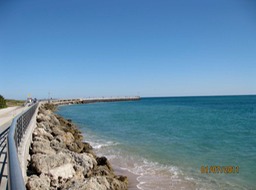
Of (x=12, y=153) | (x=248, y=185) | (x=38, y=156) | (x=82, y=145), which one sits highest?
(x=12, y=153)

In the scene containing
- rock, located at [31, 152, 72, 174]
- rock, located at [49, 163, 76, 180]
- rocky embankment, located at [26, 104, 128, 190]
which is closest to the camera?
rocky embankment, located at [26, 104, 128, 190]

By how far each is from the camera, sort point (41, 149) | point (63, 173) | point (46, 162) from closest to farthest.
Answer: point (63, 173), point (46, 162), point (41, 149)

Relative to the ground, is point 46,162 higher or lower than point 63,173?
higher

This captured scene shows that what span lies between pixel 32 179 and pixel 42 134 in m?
6.11

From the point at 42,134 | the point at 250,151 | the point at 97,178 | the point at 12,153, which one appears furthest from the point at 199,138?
the point at 12,153

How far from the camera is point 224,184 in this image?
907cm

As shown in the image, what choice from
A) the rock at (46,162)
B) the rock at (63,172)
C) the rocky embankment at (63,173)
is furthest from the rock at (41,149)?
the rock at (63,172)

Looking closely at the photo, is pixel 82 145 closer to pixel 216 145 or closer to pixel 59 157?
pixel 59 157

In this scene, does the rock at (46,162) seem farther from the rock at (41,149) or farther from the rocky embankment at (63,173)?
the rock at (41,149)

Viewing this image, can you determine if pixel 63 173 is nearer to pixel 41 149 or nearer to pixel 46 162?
pixel 46 162

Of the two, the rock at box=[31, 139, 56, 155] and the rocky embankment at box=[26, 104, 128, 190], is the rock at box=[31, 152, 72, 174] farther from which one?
the rock at box=[31, 139, 56, 155]

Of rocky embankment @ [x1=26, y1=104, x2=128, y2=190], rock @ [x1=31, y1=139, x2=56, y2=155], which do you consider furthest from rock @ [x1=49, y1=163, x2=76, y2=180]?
rock @ [x1=31, y1=139, x2=56, y2=155]

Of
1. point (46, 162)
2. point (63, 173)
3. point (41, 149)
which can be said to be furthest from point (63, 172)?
point (41, 149)

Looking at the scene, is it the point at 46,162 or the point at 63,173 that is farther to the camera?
the point at 46,162
